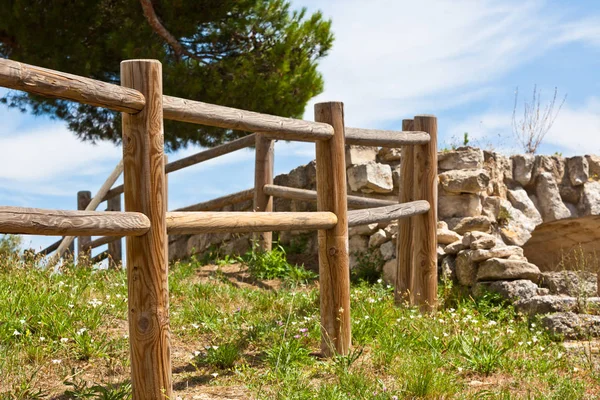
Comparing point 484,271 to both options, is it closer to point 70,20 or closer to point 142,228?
point 142,228

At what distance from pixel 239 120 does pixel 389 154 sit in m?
4.31

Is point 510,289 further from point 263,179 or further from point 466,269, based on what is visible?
point 263,179

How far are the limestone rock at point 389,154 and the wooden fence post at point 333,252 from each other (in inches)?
137

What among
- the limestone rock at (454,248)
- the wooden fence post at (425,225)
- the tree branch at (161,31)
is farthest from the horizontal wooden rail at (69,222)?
the tree branch at (161,31)

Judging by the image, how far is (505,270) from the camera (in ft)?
21.1

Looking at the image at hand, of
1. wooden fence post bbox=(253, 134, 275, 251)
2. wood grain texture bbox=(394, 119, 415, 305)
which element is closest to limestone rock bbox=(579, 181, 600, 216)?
wood grain texture bbox=(394, 119, 415, 305)

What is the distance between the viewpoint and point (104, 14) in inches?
496

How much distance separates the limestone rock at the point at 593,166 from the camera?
30.9 ft

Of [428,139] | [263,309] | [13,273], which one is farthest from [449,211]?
[13,273]

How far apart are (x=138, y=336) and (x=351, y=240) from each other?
478 centimetres

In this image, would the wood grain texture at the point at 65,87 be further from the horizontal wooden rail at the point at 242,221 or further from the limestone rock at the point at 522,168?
the limestone rock at the point at 522,168

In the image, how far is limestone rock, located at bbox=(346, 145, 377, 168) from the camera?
8.05 m

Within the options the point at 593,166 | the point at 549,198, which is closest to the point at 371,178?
the point at 549,198

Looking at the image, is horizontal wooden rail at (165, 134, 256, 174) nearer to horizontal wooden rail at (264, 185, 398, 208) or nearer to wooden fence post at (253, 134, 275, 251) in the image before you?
wooden fence post at (253, 134, 275, 251)
